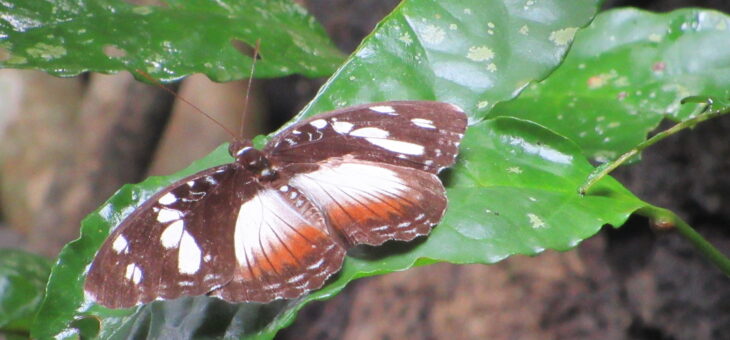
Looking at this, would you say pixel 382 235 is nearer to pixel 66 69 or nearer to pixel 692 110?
pixel 66 69

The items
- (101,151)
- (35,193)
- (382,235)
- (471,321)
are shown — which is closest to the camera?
(382,235)

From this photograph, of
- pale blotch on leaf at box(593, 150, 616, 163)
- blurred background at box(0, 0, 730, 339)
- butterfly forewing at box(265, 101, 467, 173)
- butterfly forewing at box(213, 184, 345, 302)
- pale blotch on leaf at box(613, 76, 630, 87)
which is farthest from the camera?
blurred background at box(0, 0, 730, 339)

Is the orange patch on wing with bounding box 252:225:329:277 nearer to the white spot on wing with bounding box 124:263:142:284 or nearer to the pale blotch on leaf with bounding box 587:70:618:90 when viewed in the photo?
the white spot on wing with bounding box 124:263:142:284

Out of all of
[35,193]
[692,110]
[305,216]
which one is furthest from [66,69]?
[35,193]

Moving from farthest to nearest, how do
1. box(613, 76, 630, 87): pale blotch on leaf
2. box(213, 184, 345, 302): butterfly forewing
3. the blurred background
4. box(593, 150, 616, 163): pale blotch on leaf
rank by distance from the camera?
the blurred background < box(613, 76, 630, 87): pale blotch on leaf < box(593, 150, 616, 163): pale blotch on leaf < box(213, 184, 345, 302): butterfly forewing

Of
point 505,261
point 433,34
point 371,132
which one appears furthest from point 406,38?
point 505,261

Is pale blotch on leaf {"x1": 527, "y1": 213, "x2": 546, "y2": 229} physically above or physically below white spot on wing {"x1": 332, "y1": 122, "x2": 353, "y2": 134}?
below

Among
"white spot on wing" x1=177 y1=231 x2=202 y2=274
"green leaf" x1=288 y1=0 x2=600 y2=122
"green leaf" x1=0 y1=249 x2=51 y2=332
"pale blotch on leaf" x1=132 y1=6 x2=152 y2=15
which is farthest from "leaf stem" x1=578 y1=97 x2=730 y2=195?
"green leaf" x1=0 y1=249 x2=51 y2=332
